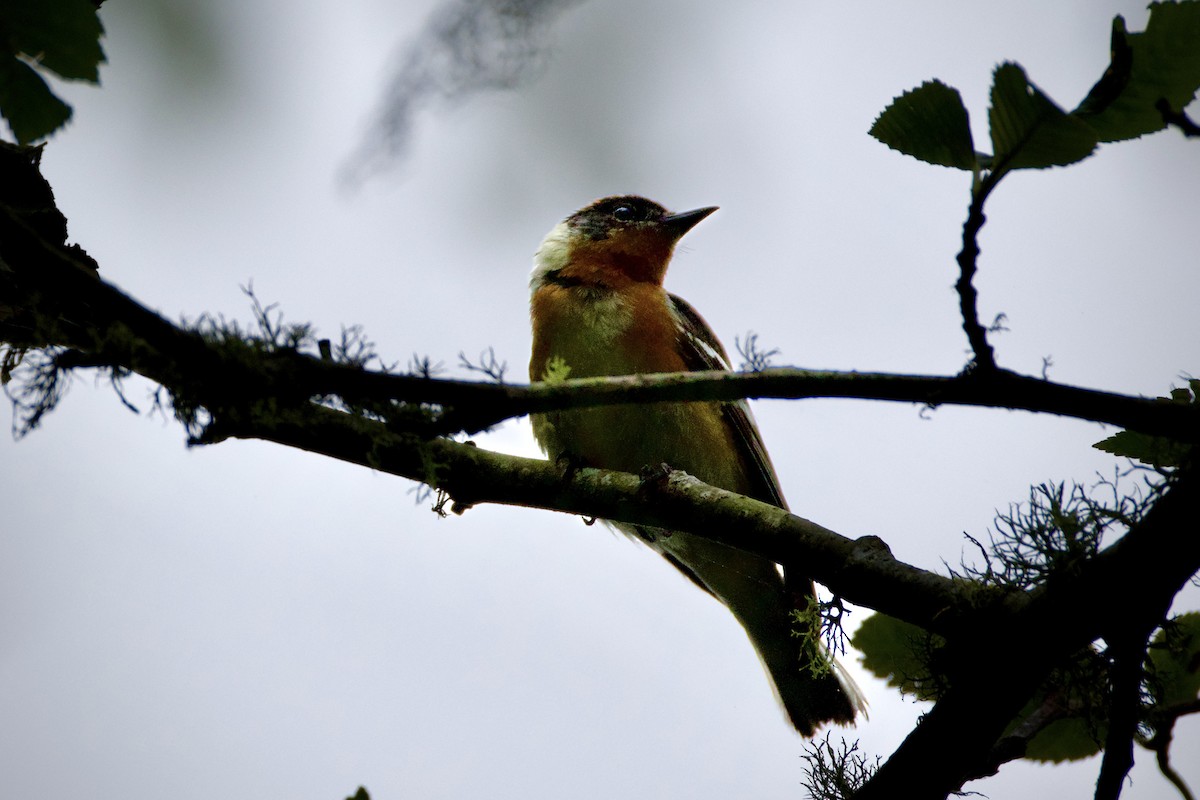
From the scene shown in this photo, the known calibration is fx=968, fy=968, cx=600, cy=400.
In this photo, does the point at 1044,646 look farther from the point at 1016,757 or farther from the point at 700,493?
the point at 700,493

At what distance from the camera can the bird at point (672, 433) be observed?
4.55 metres

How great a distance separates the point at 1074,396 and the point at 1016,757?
1.44m

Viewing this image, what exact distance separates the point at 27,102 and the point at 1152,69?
205 cm

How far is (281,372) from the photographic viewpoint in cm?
200

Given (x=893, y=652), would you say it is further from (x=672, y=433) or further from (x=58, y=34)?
(x=58, y=34)

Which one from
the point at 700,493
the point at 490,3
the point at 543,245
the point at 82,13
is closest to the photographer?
the point at 82,13

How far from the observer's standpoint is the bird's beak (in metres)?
6.13

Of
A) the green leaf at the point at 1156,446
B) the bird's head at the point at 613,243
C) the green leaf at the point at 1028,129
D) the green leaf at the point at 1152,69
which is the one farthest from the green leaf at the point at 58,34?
the bird's head at the point at 613,243

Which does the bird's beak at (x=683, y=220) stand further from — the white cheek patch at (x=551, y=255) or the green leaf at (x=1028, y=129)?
the green leaf at (x=1028, y=129)

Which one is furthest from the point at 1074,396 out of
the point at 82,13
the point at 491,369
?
the point at 82,13

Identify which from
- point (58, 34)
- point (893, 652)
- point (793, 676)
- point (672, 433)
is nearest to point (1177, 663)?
point (893, 652)

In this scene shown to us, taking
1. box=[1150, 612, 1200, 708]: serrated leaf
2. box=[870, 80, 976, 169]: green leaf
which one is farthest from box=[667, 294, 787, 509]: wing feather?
box=[870, 80, 976, 169]: green leaf

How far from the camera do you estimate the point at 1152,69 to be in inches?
69.7

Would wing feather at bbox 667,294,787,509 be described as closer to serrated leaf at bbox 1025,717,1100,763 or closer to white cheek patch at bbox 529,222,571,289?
white cheek patch at bbox 529,222,571,289
